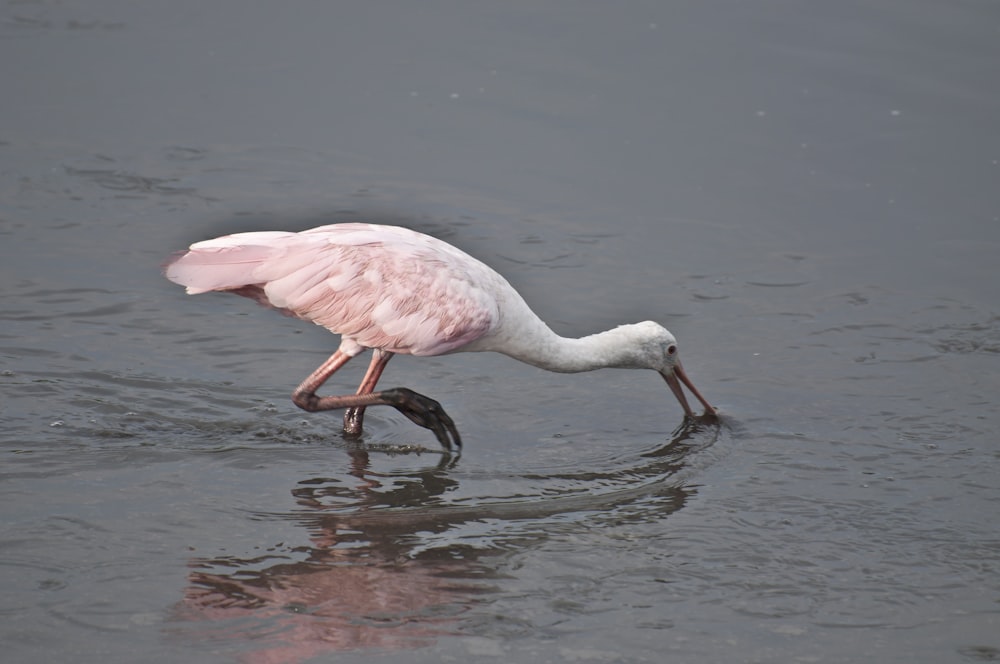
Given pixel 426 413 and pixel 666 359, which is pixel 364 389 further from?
pixel 666 359

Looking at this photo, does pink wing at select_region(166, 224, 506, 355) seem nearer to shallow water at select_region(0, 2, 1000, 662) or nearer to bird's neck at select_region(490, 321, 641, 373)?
bird's neck at select_region(490, 321, 641, 373)

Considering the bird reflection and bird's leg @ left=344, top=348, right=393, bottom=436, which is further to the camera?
bird's leg @ left=344, top=348, right=393, bottom=436

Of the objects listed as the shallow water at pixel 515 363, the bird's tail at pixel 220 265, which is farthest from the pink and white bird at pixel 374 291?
the shallow water at pixel 515 363

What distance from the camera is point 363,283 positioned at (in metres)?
7.86

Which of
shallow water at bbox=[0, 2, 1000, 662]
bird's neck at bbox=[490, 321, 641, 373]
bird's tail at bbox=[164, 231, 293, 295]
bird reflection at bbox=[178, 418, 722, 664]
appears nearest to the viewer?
bird reflection at bbox=[178, 418, 722, 664]

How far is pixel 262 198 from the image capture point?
11258mm

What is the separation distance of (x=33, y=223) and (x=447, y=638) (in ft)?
20.0

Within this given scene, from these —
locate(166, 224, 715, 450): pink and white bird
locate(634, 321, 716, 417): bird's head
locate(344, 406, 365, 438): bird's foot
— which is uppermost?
locate(166, 224, 715, 450): pink and white bird

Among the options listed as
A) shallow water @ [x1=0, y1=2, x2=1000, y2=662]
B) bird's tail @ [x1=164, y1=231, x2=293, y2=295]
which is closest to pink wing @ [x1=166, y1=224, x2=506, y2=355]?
bird's tail @ [x1=164, y1=231, x2=293, y2=295]

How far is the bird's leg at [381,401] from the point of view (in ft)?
25.8

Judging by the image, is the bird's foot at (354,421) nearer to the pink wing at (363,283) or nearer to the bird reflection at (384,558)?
the bird reflection at (384,558)

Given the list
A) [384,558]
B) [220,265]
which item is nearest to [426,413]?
[220,265]

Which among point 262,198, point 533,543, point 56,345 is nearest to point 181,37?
point 262,198

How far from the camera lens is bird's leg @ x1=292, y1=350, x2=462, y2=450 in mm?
7871
